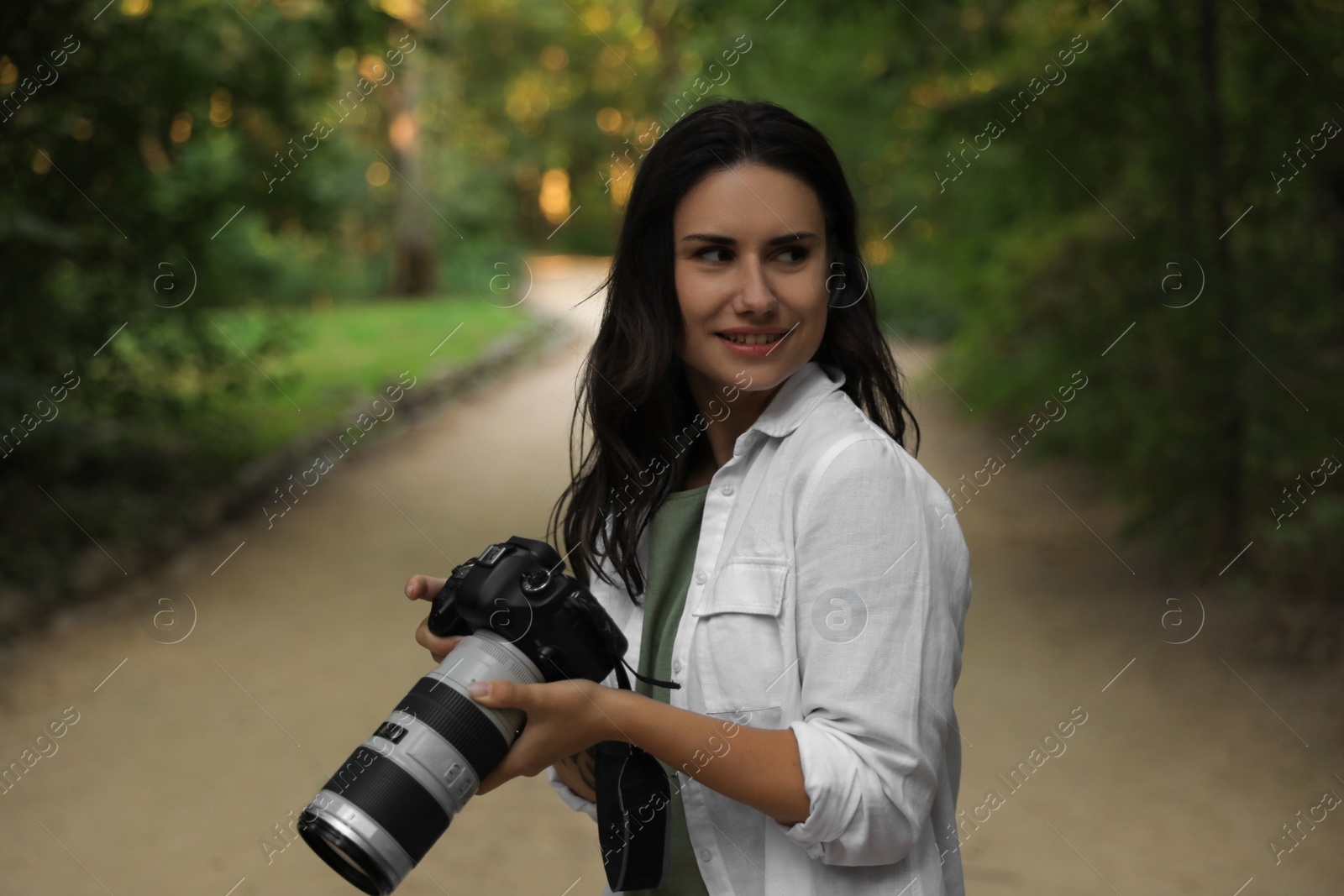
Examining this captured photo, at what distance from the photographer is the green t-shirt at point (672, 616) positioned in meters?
1.57

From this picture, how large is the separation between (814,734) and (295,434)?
8.62 m

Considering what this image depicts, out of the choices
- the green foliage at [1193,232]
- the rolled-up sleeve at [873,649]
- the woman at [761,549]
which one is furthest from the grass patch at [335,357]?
the rolled-up sleeve at [873,649]

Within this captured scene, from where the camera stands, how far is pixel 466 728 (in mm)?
1350

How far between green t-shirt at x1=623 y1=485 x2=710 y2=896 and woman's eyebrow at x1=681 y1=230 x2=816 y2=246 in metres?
0.33

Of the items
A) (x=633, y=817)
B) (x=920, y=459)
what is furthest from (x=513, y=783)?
(x=920, y=459)

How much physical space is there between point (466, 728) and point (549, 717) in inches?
3.7

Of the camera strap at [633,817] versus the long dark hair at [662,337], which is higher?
the long dark hair at [662,337]

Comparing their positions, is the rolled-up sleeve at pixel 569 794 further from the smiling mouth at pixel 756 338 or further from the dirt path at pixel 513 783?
the dirt path at pixel 513 783

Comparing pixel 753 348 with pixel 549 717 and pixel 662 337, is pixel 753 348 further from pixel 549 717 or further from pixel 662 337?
pixel 549 717

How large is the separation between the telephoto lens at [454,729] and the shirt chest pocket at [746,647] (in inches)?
5.1

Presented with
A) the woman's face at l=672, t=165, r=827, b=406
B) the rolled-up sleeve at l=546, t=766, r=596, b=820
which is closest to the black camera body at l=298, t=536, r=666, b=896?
the rolled-up sleeve at l=546, t=766, r=596, b=820

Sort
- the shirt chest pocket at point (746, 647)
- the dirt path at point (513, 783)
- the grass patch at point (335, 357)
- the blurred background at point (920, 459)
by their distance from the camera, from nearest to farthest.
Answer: the shirt chest pocket at point (746, 647) < the dirt path at point (513, 783) < the blurred background at point (920, 459) < the grass patch at point (335, 357)

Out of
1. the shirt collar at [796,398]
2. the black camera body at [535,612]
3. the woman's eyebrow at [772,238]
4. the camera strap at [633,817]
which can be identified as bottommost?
the camera strap at [633,817]

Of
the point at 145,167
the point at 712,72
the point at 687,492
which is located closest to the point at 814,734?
the point at 687,492
